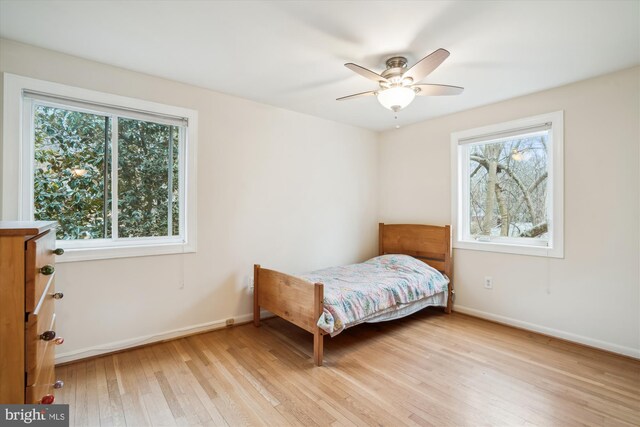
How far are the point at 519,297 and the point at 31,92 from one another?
4.55 m

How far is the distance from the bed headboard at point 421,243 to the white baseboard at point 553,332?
1.50 feet

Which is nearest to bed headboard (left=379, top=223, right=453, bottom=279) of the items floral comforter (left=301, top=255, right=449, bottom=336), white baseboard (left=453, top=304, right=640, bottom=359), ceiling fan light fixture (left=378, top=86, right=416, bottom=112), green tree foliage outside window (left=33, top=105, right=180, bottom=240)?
floral comforter (left=301, top=255, right=449, bottom=336)

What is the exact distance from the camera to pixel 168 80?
2.72 m

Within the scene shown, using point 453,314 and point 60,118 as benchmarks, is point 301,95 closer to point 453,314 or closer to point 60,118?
point 60,118

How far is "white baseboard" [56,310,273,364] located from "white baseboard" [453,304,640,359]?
2.41 metres

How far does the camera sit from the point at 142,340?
259cm

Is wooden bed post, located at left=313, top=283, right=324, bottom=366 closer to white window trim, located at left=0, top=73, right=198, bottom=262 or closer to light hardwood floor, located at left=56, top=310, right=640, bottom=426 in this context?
light hardwood floor, located at left=56, top=310, right=640, bottom=426

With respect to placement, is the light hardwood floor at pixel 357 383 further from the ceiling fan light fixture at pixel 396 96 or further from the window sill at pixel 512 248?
the ceiling fan light fixture at pixel 396 96

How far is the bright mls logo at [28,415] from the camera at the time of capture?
913 millimetres

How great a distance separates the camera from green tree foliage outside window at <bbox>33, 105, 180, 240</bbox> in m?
2.31

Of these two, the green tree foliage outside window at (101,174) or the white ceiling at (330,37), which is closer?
the white ceiling at (330,37)

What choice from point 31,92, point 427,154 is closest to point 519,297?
point 427,154

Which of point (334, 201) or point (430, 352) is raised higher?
point (334, 201)

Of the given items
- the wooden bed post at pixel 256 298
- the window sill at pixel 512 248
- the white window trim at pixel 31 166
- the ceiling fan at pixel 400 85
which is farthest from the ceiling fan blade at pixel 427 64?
the wooden bed post at pixel 256 298
